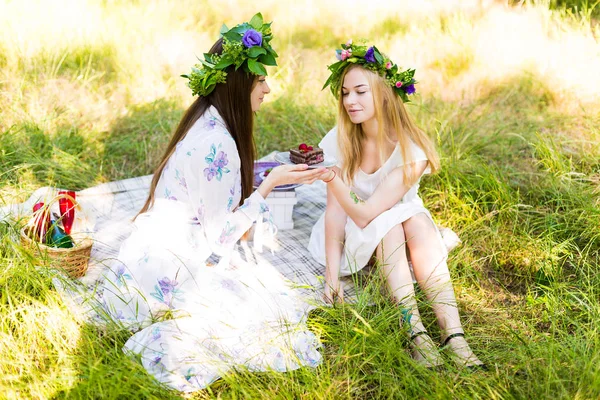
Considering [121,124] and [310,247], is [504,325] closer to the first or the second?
[310,247]

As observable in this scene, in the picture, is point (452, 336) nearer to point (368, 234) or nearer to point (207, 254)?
point (368, 234)

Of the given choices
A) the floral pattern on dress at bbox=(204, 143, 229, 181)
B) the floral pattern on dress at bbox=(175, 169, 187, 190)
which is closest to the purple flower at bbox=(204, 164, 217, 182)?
the floral pattern on dress at bbox=(204, 143, 229, 181)

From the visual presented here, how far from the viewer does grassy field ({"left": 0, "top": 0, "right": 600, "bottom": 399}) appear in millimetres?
2664

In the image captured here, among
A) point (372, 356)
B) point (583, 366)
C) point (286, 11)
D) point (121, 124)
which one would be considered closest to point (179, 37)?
point (121, 124)

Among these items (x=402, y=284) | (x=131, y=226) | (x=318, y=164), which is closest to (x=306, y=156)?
(x=318, y=164)

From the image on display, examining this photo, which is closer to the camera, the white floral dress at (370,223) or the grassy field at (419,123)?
the grassy field at (419,123)

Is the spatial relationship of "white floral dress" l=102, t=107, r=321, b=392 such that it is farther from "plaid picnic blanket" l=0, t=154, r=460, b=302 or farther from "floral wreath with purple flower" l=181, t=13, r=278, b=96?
"plaid picnic blanket" l=0, t=154, r=460, b=302

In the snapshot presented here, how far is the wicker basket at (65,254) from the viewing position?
3.28m

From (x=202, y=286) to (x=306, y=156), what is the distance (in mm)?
926

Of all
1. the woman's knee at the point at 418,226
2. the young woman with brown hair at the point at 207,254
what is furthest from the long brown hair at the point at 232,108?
the woman's knee at the point at 418,226

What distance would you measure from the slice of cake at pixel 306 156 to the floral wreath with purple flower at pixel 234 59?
501 mm

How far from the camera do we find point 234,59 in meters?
3.17

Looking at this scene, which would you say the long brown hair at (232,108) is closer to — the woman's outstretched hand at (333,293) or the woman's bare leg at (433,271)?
the woman's outstretched hand at (333,293)

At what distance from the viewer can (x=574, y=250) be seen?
3.89 meters
